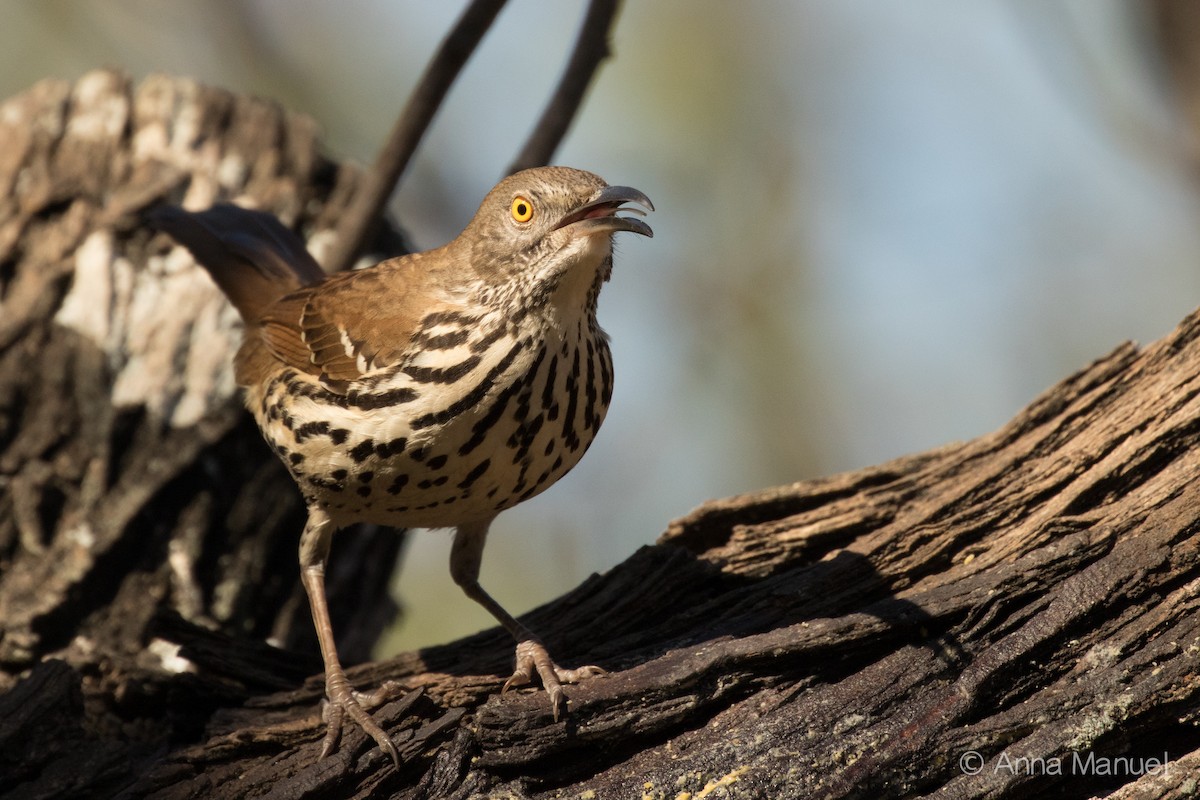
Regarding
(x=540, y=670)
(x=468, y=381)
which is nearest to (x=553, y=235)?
(x=468, y=381)

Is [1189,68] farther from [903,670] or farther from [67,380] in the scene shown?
[67,380]

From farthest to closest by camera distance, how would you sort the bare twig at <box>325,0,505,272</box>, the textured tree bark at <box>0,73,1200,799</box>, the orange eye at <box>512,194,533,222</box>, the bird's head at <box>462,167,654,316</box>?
the bare twig at <box>325,0,505,272</box> → the orange eye at <box>512,194,533,222</box> → the bird's head at <box>462,167,654,316</box> → the textured tree bark at <box>0,73,1200,799</box>

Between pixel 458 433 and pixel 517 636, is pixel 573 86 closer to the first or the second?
pixel 458 433

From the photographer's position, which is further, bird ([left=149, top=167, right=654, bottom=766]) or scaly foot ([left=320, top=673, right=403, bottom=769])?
bird ([left=149, top=167, right=654, bottom=766])

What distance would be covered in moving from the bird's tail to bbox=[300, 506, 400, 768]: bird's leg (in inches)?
45.0

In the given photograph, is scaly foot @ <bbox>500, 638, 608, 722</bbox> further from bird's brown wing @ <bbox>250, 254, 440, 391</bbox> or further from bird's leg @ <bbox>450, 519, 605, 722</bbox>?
bird's brown wing @ <bbox>250, 254, 440, 391</bbox>

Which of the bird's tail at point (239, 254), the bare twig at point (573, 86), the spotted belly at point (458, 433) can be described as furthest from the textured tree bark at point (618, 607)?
the bare twig at point (573, 86)

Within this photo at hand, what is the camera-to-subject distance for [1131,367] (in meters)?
4.10

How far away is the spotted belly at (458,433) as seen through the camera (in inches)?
152

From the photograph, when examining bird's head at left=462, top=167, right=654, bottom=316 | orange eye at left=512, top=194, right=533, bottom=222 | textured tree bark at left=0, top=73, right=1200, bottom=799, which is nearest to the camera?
textured tree bark at left=0, top=73, right=1200, bottom=799

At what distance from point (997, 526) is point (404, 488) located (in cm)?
200

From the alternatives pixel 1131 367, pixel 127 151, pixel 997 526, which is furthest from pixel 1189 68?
pixel 127 151

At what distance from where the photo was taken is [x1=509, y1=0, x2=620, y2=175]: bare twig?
18.1 ft

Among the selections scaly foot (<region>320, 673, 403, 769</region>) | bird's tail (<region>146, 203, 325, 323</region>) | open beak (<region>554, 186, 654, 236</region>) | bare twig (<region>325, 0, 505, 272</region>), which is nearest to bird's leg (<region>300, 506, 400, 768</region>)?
scaly foot (<region>320, 673, 403, 769</region>)
